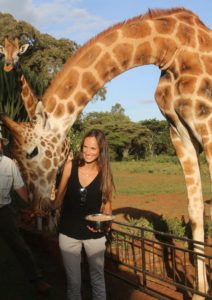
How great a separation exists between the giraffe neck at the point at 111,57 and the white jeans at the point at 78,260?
177cm

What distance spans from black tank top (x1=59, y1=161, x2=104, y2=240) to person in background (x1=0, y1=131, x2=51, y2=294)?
96 cm

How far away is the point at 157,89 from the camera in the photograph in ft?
16.6

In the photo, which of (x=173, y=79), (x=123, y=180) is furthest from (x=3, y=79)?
(x=123, y=180)

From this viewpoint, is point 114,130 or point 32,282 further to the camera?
point 114,130

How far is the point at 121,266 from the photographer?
521 cm

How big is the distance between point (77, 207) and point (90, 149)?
19.1 inches

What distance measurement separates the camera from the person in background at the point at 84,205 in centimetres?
345

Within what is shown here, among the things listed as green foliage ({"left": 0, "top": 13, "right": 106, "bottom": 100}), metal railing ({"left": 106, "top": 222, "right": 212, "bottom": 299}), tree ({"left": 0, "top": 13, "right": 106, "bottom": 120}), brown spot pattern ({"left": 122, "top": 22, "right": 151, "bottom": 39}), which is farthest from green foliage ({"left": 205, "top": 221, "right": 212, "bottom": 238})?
green foliage ({"left": 0, "top": 13, "right": 106, "bottom": 100})

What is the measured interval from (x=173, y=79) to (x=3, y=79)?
18.2 feet

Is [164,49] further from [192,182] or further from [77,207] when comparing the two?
[77,207]

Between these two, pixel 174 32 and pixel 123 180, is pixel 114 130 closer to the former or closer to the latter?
pixel 123 180

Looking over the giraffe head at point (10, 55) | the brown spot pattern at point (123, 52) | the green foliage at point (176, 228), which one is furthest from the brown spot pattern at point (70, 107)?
the green foliage at point (176, 228)

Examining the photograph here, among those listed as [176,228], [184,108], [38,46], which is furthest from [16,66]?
[38,46]

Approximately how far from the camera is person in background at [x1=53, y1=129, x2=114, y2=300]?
136 inches
